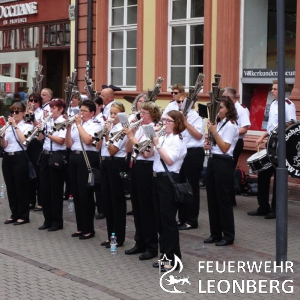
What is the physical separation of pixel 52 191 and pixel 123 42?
8.06 m

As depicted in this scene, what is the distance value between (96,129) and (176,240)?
83.5 inches

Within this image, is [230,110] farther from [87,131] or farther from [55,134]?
[55,134]

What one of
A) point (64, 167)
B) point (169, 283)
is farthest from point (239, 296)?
point (64, 167)

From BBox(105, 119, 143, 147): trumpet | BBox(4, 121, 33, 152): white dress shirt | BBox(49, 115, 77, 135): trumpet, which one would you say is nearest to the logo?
BBox(105, 119, 143, 147): trumpet

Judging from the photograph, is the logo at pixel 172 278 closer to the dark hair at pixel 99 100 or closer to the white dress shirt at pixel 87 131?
the white dress shirt at pixel 87 131

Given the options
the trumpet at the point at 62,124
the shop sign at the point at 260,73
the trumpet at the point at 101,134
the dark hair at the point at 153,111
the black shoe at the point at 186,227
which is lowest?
the black shoe at the point at 186,227

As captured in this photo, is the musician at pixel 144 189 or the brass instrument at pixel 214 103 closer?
the musician at pixel 144 189

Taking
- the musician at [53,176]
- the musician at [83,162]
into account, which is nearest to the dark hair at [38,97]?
the musician at [53,176]

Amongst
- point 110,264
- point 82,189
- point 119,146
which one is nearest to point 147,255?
point 110,264

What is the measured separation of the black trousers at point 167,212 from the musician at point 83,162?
66.0 inches

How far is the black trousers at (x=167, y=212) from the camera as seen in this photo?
7789 mm

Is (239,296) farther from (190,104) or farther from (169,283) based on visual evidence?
(190,104)

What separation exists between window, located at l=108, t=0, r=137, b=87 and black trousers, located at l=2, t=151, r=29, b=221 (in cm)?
703

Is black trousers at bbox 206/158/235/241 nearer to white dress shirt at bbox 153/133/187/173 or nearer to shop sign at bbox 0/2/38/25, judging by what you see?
white dress shirt at bbox 153/133/187/173
